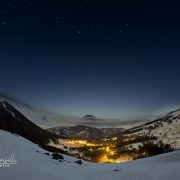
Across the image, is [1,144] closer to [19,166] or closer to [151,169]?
[19,166]

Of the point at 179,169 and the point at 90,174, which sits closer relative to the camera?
the point at 179,169

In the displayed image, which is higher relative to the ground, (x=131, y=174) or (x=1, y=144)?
(x=1, y=144)

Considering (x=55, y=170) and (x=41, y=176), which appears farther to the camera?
(x=55, y=170)

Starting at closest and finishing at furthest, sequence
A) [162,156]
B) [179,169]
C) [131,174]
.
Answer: [179,169]
[131,174]
[162,156]

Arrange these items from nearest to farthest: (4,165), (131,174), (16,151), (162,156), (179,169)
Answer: (4,165), (179,169), (131,174), (16,151), (162,156)

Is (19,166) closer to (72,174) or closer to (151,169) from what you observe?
(72,174)

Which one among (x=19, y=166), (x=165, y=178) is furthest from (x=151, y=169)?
(x=19, y=166)

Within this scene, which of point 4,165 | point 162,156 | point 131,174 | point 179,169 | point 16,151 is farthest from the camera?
point 162,156

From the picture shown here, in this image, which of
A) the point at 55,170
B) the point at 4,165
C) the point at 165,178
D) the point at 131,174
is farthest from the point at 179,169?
the point at 4,165

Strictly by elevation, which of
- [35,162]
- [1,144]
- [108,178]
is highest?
[1,144]
